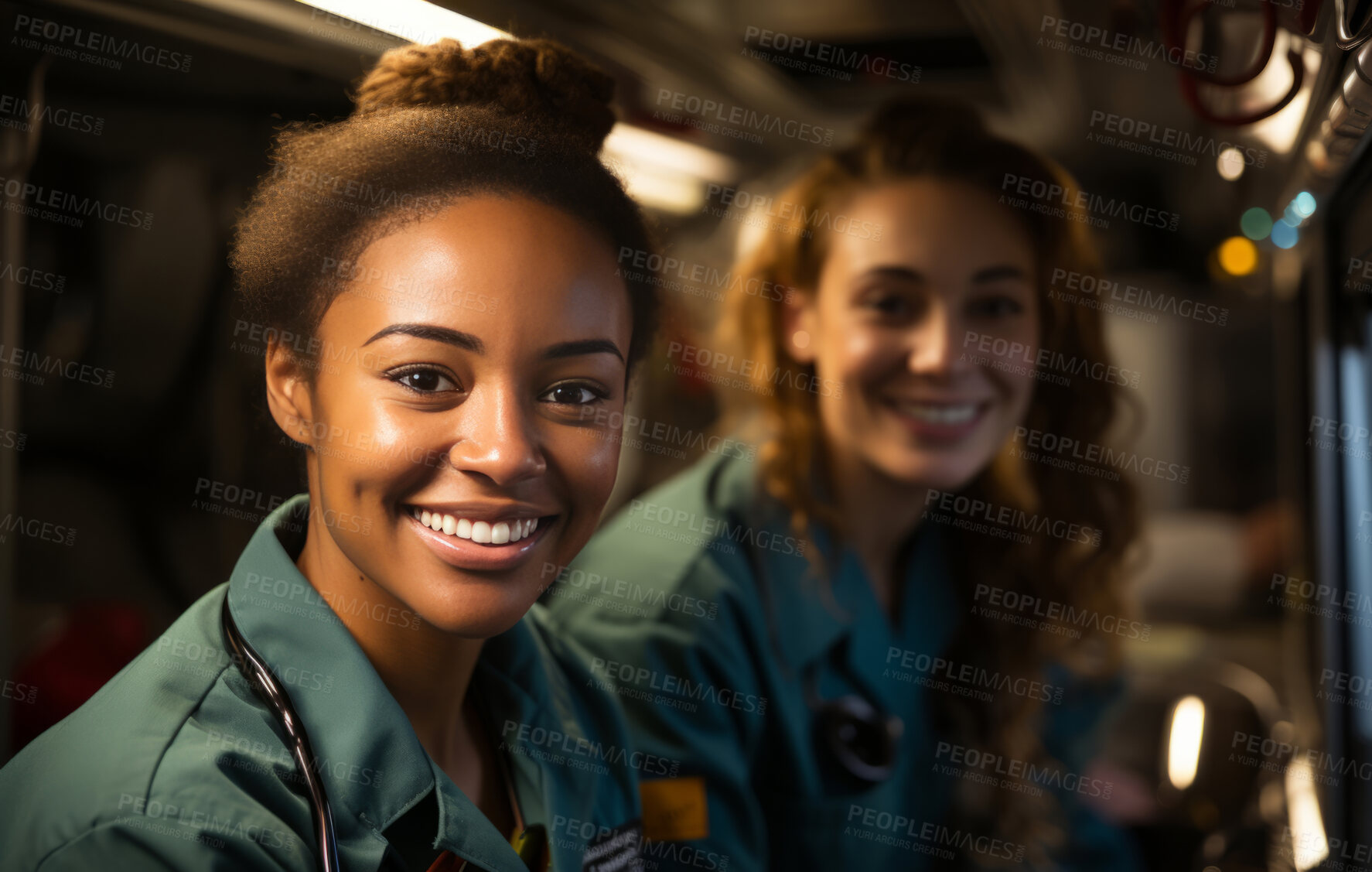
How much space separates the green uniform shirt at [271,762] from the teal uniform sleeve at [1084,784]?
3.25 ft

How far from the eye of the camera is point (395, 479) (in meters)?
0.71

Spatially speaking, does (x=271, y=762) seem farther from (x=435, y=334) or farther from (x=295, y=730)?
(x=435, y=334)

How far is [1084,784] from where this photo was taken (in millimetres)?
1549

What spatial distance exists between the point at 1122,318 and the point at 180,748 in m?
3.45

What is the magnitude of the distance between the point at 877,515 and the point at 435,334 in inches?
33.2

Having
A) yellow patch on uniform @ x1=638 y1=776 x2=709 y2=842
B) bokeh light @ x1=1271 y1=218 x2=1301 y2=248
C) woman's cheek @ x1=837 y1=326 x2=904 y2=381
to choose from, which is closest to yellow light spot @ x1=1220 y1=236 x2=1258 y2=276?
bokeh light @ x1=1271 y1=218 x2=1301 y2=248

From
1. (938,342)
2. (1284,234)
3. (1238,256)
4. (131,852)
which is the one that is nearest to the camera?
(131,852)

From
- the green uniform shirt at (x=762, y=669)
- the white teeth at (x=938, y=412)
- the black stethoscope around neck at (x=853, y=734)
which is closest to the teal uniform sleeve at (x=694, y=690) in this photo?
the green uniform shirt at (x=762, y=669)

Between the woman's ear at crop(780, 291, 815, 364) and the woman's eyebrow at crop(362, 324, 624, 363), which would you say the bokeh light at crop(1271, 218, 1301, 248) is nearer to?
the woman's ear at crop(780, 291, 815, 364)

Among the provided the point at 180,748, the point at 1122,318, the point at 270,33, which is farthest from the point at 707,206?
the point at 1122,318

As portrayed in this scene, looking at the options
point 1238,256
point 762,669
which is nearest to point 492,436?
point 762,669

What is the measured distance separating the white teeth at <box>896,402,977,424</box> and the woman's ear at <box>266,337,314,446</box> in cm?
77

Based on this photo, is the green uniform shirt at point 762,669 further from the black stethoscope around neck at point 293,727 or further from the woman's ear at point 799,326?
the black stethoscope around neck at point 293,727

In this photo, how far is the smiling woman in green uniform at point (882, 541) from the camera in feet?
3.67
